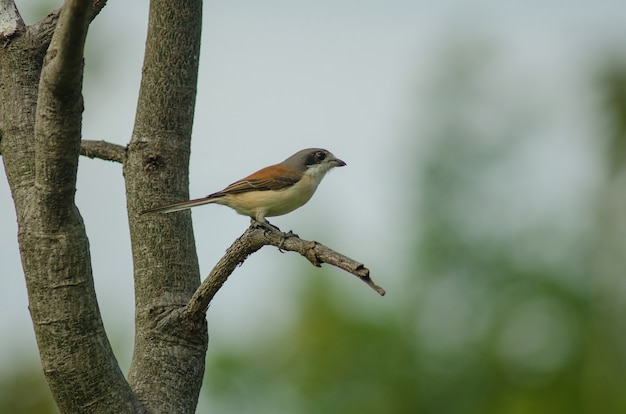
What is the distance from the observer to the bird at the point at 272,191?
283 inches

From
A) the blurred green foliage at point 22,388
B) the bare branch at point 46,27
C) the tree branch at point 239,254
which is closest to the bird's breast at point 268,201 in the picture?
the tree branch at point 239,254

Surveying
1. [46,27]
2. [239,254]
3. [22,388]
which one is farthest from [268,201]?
[22,388]

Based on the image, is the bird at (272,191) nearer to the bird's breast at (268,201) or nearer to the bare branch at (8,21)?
the bird's breast at (268,201)

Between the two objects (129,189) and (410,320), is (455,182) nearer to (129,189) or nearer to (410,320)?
(410,320)

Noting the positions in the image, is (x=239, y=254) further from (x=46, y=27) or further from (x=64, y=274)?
(x=46, y=27)

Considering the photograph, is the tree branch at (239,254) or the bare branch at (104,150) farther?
the bare branch at (104,150)

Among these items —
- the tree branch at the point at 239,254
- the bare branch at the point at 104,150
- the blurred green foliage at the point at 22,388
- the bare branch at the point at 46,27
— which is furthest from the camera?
the blurred green foliage at the point at 22,388

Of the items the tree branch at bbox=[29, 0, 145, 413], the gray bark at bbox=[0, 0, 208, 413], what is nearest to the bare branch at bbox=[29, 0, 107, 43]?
the gray bark at bbox=[0, 0, 208, 413]

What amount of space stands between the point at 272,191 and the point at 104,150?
209 centimetres

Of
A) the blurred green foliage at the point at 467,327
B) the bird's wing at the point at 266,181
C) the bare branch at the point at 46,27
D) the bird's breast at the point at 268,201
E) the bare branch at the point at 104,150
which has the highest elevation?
the bare branch at the point at 46,27

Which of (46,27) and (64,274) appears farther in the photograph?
(46,27)

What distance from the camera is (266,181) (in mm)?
7371

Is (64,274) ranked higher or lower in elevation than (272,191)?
lower

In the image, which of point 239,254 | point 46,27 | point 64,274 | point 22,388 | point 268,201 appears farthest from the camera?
point 22,388
